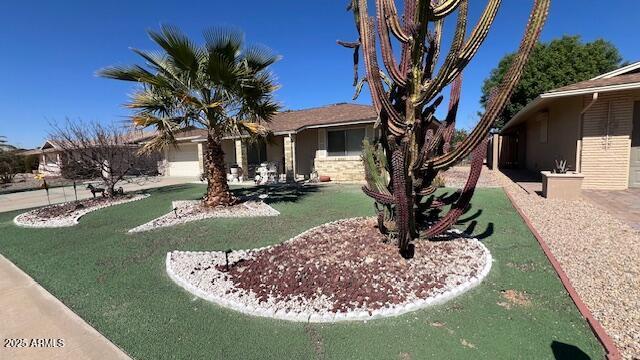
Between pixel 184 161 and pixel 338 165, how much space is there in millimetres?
13317

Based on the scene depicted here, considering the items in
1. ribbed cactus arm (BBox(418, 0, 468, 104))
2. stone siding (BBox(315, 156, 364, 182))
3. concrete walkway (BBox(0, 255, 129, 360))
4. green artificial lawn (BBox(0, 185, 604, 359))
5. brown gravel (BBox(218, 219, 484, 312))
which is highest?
ribbed cactus arm (BBox(418, 0, 468, 104))

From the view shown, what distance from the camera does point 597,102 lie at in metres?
9.79

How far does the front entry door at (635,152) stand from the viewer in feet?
31.1

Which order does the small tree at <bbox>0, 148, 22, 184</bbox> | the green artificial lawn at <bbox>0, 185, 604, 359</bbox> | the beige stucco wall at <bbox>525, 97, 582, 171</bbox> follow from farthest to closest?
the small tree at <bbox>0, 148, 22, 184</bbox> → the beige stucco wall at <bbox>525, 97, 582, 171</bbox> → the green artificial lawn at <bbox>0, 185, 604, 359</bbox>

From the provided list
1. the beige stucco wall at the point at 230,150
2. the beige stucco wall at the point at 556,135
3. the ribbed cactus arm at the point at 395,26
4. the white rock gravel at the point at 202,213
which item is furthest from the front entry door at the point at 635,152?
the beige stucco wall at the point at 230,150

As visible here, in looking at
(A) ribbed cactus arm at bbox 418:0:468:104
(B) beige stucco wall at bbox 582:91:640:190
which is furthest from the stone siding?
(A) ribbed cactus arm at bbox 418:0:468:104

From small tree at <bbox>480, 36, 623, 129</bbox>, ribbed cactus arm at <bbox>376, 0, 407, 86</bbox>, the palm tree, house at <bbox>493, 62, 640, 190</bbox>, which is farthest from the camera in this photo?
small tree at <bbox>480, 36, 623, 129</bbox>

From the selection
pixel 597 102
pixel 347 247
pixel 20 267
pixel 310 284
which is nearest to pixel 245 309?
pixel 310 284

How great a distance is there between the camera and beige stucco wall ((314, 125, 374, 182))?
50.0 feet

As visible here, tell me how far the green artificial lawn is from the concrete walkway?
0.38 feet

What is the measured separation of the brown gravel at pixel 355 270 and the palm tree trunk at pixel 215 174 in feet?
14.3

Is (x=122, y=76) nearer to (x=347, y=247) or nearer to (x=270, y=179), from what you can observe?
(x=347, y=247)

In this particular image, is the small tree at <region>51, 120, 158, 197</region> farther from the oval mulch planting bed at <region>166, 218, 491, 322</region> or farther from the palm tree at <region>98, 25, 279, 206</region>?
the oval mulch planting bed at <region>166, 218, 491, 322</region>

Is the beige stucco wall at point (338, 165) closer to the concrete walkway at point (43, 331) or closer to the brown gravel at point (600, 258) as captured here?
the brown gravel at point (600, 258)
